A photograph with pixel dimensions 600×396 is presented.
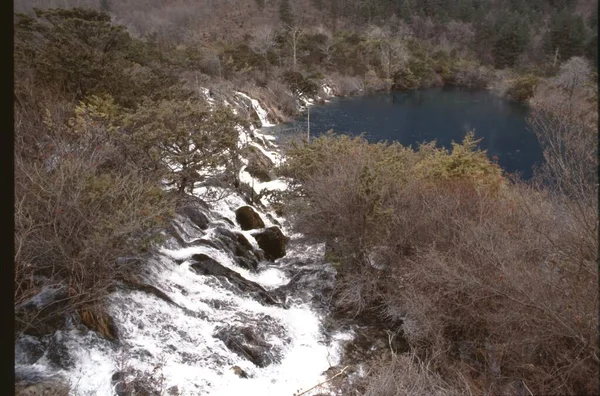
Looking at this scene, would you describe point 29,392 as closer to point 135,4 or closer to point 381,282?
point 381,282

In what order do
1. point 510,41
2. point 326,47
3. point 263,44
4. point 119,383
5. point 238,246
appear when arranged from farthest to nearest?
1. point 510,41
2. point 326,47
3. point 263,44
4. point 238,246
5. point 119,383

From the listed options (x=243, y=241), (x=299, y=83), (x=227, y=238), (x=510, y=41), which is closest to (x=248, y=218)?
(x=243, y=241)

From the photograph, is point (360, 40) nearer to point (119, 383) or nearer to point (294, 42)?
point (294, 42)

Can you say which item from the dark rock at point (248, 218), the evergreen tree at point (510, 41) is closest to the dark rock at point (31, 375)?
the dark rock at point (248, 218)

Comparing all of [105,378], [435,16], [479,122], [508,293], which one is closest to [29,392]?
[105,378]

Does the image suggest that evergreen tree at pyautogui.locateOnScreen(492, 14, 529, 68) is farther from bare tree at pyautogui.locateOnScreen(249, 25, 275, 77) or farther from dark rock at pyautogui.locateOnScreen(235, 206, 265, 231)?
dark rock at pyautogui.locateOnScreen(235, 206, 265, 231)

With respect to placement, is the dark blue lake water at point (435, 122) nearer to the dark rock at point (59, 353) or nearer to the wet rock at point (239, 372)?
the wet rock at point (239, 372)

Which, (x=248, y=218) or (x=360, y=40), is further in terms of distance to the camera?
(x=360, y=40)

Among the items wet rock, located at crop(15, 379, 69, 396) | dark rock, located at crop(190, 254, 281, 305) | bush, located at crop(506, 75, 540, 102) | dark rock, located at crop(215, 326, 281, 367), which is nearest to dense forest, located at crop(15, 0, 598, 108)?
bush, located at crop(506, 75, 540, 102)
